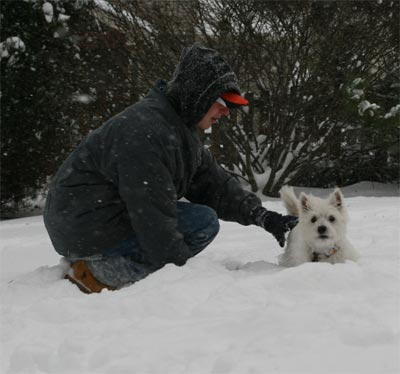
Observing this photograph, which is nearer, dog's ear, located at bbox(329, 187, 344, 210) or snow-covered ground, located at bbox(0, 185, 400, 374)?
snow-covered ground, located at bbox(0, 185, 400, 374)

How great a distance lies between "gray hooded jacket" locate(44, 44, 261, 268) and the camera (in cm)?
305

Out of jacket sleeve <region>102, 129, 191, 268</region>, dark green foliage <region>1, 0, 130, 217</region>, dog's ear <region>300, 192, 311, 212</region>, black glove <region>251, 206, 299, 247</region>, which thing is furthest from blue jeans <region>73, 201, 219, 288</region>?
dark green foliage <region>1, 0, 130, 217</region>

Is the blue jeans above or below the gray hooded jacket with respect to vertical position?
below

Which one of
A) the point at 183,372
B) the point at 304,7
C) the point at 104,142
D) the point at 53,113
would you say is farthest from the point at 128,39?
the point at 183,372

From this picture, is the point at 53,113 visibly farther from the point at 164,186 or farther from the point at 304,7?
the point at 164,186

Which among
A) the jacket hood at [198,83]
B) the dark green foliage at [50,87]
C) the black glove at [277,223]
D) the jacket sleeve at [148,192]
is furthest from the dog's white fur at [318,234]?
the dark green foliage at [50,87]

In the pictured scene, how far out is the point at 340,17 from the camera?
10.1 m

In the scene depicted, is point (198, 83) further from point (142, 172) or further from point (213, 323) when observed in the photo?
point (213, 323)

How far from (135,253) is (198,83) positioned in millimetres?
1101

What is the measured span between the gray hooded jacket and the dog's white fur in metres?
0.89

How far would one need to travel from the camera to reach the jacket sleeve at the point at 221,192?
3.88 meters

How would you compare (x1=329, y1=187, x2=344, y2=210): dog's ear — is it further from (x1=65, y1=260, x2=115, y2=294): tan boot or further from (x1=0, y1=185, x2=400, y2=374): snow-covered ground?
(x1=65, y1=260, x2=115, y2=294): tan boot

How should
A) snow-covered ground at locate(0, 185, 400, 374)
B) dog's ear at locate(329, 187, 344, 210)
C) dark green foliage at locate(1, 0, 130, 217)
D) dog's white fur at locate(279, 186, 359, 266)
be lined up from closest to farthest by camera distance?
snow-covered ground at locate(0, 185, 400, 374) < dog's white fur at locate(279, 186, 359, 266) < dog's ear at locate(329, 187, 344, 210) < dark green foliage at locate(1, 0, 130, 217)

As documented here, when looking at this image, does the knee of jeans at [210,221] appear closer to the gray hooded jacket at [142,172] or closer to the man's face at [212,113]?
the gray hooded jacket at [142,172]
